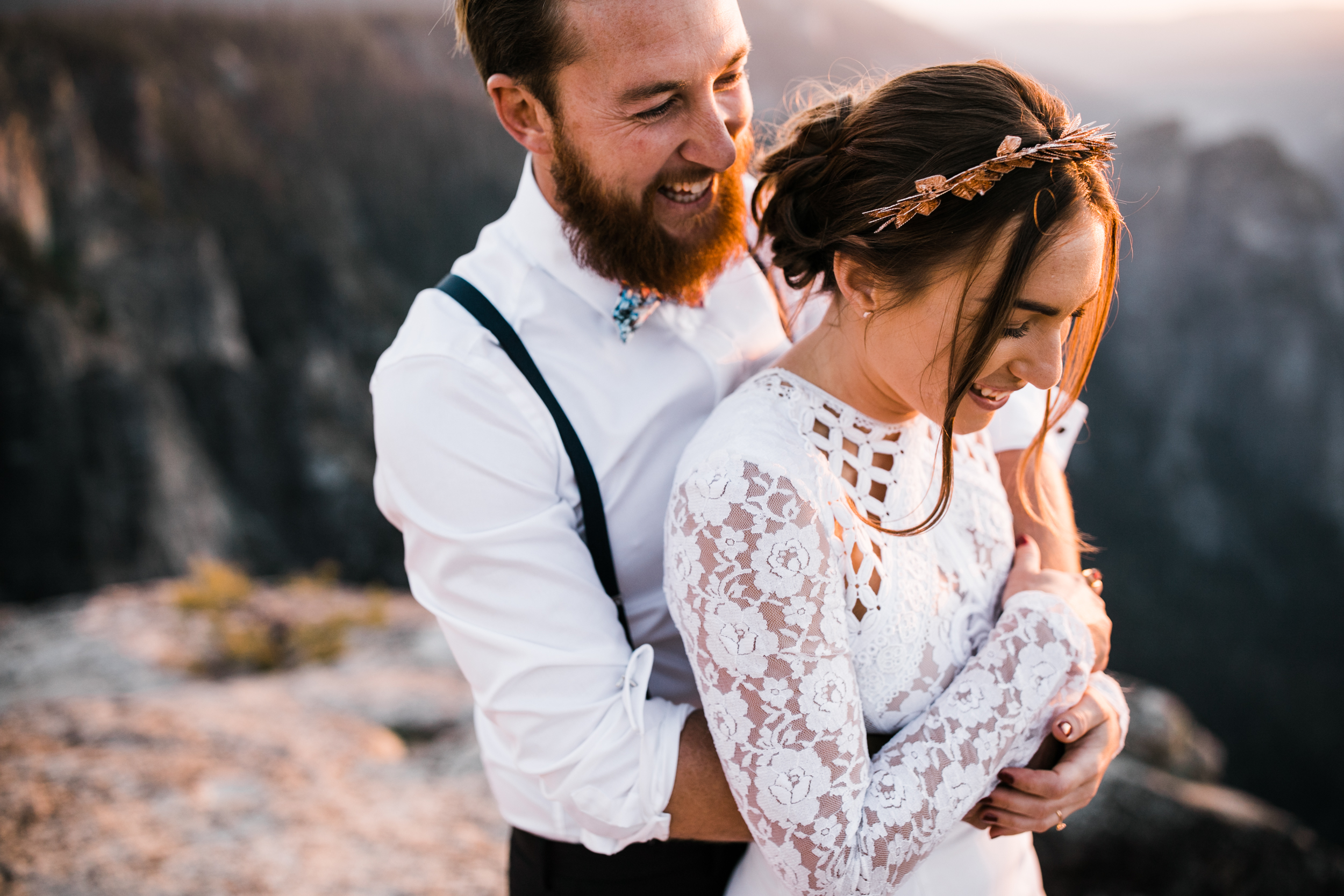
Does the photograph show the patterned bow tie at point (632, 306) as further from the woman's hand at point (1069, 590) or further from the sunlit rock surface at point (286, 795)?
the sunlit rock surface at point (286, 795)

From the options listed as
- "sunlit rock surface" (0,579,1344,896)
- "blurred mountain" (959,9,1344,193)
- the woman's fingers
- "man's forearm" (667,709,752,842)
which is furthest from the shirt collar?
"blurred mountain" (959,9,1344,193)

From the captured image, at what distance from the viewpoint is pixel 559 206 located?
1.46m

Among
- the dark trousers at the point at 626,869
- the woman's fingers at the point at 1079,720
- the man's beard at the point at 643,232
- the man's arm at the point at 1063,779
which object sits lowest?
the dark trousers at the point at 626,869

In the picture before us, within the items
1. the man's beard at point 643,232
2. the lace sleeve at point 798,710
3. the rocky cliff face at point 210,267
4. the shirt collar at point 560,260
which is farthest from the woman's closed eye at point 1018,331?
the rocky cliff face at point 210,267

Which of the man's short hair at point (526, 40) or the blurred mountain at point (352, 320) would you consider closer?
the man's short hair at point (526, 40)

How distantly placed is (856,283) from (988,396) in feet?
0.85

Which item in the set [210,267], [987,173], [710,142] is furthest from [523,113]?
[210,267]

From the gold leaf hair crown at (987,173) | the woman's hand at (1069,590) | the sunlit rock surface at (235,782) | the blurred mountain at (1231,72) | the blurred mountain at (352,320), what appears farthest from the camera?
the blurred mountain at (1231,72)

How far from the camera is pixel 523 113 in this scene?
58.9 inches

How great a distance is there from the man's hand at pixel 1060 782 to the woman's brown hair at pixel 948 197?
40cm

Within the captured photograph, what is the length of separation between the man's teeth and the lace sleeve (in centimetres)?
61

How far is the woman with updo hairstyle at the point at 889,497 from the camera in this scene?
1.04m

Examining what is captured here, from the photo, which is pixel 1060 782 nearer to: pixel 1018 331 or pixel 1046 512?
pixel 1046 512

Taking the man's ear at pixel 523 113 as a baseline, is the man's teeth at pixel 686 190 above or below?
below
